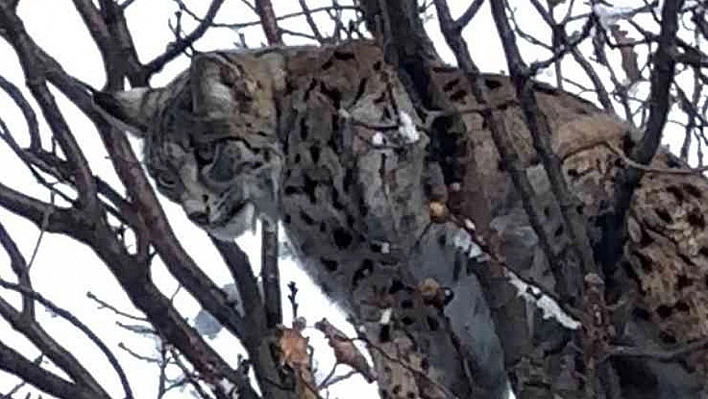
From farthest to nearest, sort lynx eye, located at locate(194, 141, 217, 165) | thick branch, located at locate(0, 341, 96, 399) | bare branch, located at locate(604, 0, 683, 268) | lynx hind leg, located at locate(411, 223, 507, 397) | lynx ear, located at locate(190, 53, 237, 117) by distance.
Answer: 1. lynx eye, located at locate(194, 141, 217, 165)
2. lynx ear, located at locate(190, 53, 237, 117)
3. lynx hind leg, located at locate(411, 223, 507, 397)
4. thick branch, located at locate(0, 341, 96, 399)
5. bare branch, located at locate(604, 0, 683, 268)

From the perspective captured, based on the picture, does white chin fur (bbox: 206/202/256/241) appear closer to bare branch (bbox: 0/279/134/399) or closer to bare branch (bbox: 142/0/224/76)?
bare branch (bbox: 142/0/224/76)

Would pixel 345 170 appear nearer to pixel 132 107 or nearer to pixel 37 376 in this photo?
pixel 132 107

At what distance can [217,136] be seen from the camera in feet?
14.1

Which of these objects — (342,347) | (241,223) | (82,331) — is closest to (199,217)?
(241,223)

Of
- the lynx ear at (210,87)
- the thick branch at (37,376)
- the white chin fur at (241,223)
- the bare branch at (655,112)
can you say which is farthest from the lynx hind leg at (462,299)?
the bare branch at (655,112)

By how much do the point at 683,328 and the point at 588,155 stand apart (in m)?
0.39

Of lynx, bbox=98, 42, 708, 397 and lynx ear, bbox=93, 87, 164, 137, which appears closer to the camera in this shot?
lynx, bbox=98, 42, 708, 397

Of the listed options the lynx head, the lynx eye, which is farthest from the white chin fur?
the lynx eye

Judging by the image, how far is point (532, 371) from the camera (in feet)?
7.99

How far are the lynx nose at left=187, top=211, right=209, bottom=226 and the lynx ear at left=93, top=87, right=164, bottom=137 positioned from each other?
0.25m

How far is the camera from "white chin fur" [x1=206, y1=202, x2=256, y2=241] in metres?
4.12

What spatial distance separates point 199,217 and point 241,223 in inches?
4.1

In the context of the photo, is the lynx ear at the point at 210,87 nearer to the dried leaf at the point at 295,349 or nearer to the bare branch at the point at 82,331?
the bare branch at the point at 82,331

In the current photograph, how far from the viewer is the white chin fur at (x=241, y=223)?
4.12m
